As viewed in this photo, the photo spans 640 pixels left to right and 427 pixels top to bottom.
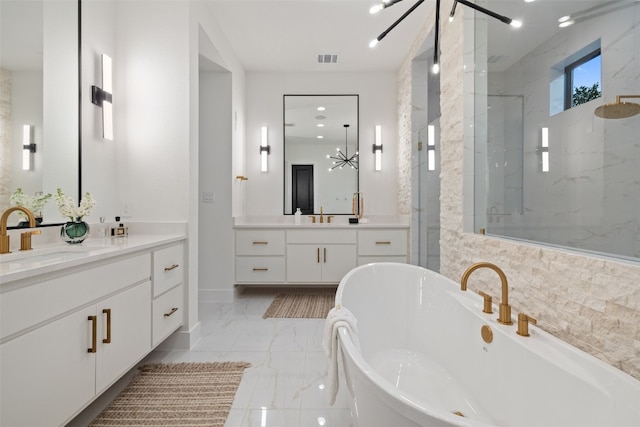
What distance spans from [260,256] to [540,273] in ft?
8.89

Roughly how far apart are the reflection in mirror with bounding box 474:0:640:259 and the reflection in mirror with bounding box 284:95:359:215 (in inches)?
78.6

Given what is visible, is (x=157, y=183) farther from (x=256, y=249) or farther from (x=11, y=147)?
(x=256, y=249)

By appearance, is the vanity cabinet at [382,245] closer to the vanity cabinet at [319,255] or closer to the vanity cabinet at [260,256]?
the vanity cabinet at [319,255]

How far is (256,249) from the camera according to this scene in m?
3.41

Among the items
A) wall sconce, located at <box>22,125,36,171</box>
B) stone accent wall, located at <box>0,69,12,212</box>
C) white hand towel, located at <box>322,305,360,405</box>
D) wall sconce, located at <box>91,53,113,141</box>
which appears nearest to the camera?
white hand towel, located at <box>322,305,360,405</box>

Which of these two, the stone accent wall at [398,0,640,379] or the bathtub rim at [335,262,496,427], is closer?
the bathtub rim at [335,262,496,427]

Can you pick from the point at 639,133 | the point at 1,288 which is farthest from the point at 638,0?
the point at 1,288

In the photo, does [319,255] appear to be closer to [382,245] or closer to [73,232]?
[382,245]

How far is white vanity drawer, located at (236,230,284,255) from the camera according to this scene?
3.40m

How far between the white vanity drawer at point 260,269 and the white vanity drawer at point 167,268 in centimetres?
123

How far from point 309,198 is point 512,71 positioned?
101 inches

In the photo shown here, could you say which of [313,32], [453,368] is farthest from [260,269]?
[313,32]

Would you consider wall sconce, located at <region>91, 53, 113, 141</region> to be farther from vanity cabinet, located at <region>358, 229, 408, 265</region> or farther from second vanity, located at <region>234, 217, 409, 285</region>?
vanity cabinet, located at <region>358, 229, 408, 265</region>

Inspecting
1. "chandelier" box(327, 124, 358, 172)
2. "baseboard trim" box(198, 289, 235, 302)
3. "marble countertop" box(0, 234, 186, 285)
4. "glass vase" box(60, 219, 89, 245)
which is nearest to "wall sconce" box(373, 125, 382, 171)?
"chandelier" box(327, 124, 358, 172)
